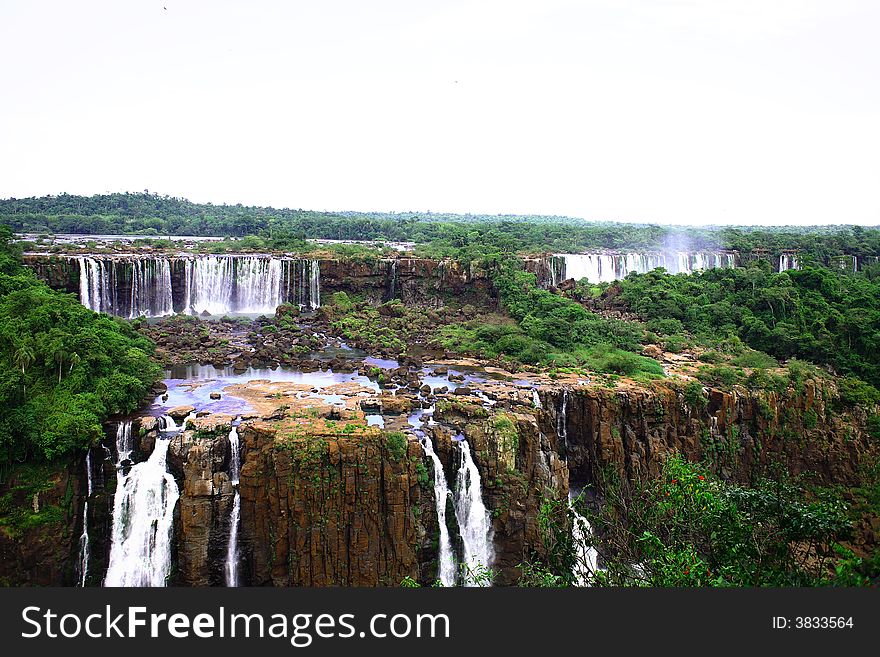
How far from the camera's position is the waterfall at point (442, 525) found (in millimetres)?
21766

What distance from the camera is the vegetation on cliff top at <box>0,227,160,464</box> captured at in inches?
800

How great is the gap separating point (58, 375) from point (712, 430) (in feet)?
77.7

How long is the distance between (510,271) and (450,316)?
508 centimetres

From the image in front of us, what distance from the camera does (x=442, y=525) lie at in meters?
21.9

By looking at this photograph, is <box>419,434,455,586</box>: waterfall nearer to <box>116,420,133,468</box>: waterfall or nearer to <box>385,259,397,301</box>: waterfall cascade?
<box>116,420,133,468</box>: waterfall

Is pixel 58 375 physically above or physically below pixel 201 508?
above

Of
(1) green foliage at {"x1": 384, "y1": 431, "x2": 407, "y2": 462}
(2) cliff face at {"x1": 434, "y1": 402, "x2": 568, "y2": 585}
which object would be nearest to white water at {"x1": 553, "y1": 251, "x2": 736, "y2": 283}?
(2) cliff face at {"x1": 434, "y1": 402, "x2": 568, "y2": 585}

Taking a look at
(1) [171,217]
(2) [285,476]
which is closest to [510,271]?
(2) [285,476]

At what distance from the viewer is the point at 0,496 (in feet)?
63.9

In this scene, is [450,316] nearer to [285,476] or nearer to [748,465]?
[748,465]

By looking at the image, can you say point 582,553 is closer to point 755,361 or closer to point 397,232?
point 755,361

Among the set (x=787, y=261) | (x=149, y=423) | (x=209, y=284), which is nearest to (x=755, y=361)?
(x=149, y=423)

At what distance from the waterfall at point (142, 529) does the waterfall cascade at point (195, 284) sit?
20866mm

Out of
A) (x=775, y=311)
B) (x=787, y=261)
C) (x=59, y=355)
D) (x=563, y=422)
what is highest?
(x=787, y=261)
